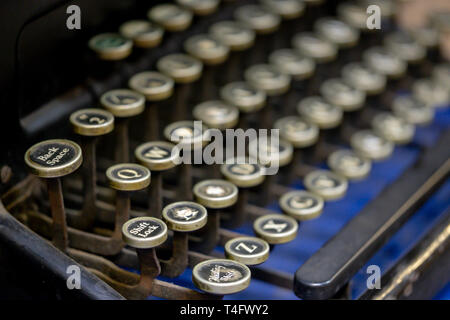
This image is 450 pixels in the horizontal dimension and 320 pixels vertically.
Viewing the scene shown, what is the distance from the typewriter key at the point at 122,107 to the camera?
7.04 feet

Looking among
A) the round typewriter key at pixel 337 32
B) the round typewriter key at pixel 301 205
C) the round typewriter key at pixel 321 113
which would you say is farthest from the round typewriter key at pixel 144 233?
the round typewriter key at pixel 337 32

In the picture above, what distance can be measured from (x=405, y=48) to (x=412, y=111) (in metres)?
0.30

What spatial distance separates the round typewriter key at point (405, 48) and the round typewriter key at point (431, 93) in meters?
0.10

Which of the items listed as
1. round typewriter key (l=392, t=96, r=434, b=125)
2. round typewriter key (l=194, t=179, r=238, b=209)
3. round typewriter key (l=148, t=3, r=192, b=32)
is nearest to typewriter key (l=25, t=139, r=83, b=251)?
round typewriter key (l=194, t=179, r=238, b=209)

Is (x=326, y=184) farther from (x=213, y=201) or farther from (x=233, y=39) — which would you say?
(x=233, y=39)

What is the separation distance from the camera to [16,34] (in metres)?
1.90

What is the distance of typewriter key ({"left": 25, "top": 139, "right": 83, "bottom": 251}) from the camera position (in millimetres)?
1805

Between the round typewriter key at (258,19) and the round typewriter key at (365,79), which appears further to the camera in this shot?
the round typewriter key at (365,79)

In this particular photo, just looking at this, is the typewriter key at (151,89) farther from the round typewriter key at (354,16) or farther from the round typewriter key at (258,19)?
the round typewriter key at (354,16)

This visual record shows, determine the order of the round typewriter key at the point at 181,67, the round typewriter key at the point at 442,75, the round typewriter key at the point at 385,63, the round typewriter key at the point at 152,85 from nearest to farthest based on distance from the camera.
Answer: the round typewriter key at the point at 152,85
the round typewriter key at the point at 181,67
the round typewriter key at the point at 385,63
the round typewriter key at the point at 442,75

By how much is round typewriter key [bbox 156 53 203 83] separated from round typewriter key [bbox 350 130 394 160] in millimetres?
621

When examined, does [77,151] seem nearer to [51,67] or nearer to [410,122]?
[51,67]

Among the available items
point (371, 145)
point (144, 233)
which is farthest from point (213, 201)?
point (371, 145)

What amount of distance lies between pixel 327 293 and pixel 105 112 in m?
0.74
